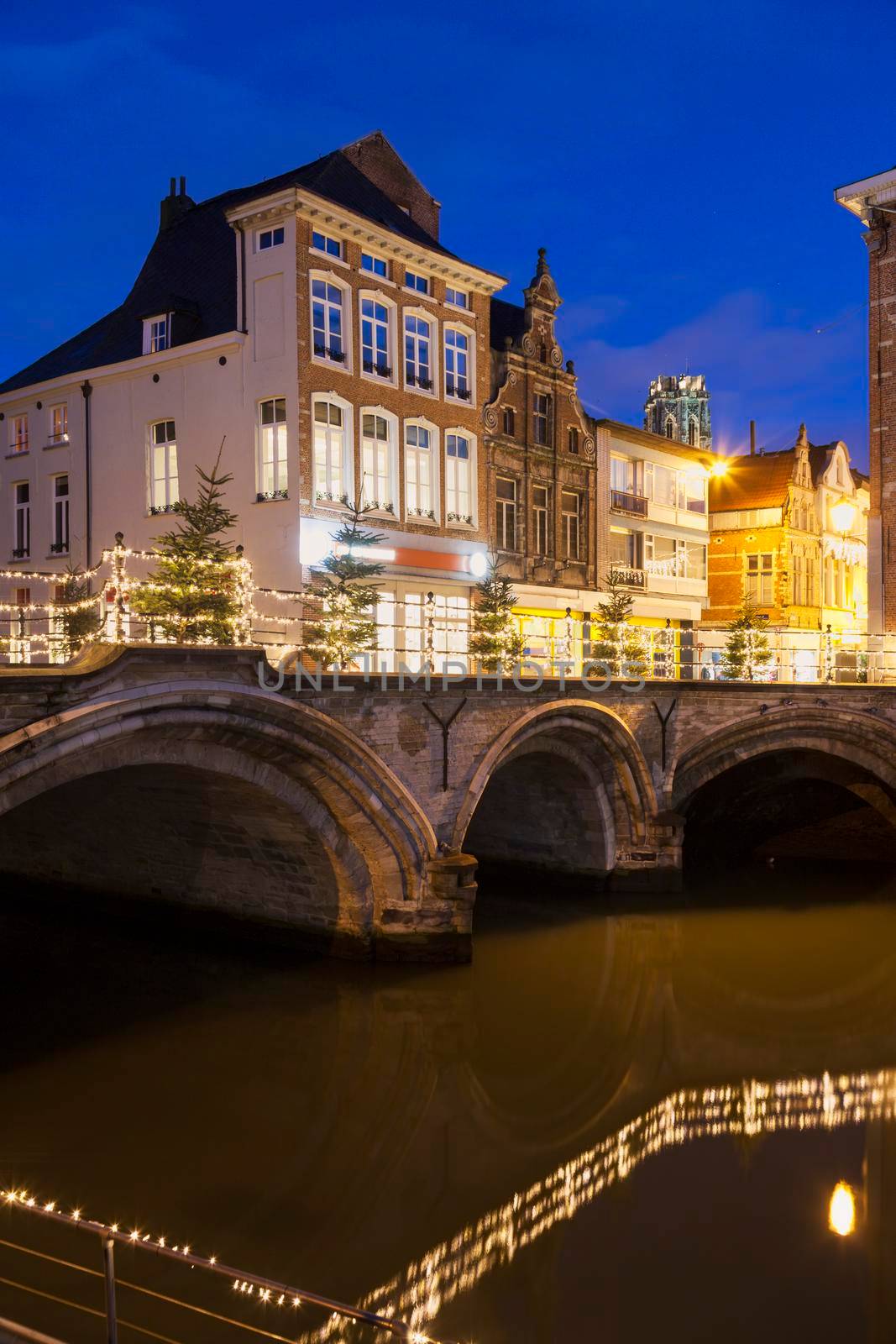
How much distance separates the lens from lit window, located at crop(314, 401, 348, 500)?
74.4 feet

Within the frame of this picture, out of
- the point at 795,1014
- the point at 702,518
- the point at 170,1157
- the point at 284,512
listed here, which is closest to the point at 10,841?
the point at 284,512

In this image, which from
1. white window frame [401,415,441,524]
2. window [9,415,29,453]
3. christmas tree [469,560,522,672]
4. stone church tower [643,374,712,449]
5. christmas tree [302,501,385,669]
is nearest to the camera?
christmas tree [302,501,385,669]

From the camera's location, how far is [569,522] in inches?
1200

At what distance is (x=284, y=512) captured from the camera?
22.2 meters

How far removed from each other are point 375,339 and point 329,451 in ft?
11.0

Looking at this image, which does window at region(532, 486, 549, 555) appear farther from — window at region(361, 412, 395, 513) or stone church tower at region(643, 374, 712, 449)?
stone church tower at region(643, 374, 712, 449)

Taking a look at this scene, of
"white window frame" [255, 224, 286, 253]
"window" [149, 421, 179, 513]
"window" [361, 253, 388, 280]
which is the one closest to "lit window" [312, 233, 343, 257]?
"white window frame" [255, 224, 286, 253]

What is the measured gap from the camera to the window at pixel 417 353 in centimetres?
2514

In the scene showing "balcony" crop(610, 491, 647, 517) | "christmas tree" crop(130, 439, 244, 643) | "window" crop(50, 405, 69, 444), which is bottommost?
"christmas tree" crop(130, 439, 244, 643)

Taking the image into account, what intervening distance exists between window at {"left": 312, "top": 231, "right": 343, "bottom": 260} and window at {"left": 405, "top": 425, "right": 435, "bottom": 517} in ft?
14.1

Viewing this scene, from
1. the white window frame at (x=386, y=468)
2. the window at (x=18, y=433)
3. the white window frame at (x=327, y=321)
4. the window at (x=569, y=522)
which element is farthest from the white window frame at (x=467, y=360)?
the window at (x=18, y=433)

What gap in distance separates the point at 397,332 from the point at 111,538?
8.78 meters

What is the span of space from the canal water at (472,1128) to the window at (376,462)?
11.2 meters

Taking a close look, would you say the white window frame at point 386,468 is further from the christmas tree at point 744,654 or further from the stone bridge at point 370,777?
the christmas tree at point 744,654
